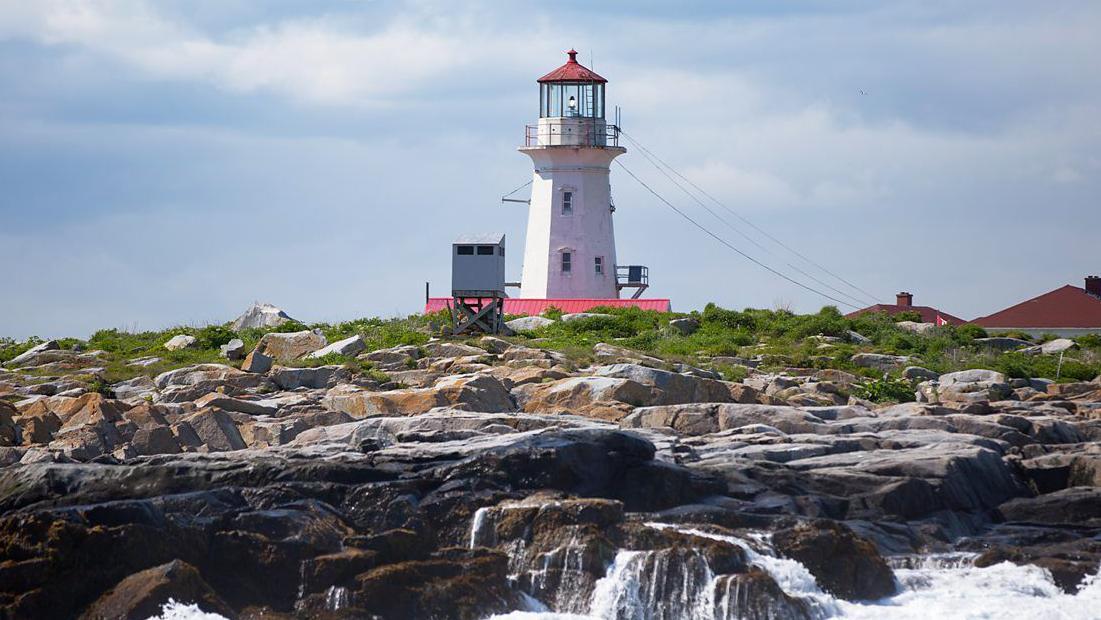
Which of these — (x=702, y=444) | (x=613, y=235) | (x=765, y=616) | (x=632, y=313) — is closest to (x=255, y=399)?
(x=702, y=444)

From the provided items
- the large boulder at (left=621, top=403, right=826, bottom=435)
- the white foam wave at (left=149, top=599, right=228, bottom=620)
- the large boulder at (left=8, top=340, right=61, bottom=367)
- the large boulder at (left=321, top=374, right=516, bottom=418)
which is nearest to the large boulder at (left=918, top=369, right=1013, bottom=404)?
the large boulder at (left=621, top=403, right=826, bottom=435)

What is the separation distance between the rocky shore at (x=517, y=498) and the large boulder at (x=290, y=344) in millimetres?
4312

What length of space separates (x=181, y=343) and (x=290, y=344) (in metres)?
2.69

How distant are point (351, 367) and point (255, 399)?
2.42 metres

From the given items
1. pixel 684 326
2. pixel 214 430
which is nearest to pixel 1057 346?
pixel 684 326

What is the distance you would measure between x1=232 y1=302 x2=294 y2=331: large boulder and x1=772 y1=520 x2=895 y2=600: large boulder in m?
17.7

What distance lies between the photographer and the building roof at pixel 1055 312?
41.5m

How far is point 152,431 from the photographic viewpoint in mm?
19875

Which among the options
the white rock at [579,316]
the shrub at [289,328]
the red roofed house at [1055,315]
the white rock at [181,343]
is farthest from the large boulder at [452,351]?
the red roofed house at [1055,315]

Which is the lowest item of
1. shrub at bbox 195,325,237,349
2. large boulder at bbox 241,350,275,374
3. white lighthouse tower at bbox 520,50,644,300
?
large boulder at bbox 241,350,275,374

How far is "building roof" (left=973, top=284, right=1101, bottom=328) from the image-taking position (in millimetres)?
41500

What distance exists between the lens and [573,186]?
39375 mm

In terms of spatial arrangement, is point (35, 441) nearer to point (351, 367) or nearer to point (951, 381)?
point (351, 367)

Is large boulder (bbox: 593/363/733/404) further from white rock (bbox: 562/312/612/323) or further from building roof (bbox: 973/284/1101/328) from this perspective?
building roof (bbox: 973/284/1101/328)
